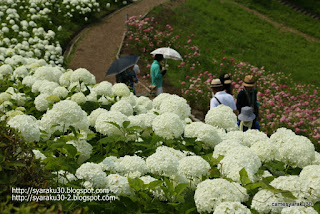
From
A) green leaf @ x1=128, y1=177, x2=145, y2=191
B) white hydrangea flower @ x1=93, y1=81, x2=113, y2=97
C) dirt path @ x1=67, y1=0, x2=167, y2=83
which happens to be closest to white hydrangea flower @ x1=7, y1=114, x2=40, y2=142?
green leaf @ x1=128, y1=177, x2=145, y2=191

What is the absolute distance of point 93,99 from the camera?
418 centimetres

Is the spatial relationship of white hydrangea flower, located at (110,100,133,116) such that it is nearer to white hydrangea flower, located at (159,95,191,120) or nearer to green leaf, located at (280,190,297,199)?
white hydrangea flower, located at (159,95,191,120)

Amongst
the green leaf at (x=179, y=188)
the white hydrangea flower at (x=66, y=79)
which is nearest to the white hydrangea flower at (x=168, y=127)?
the green leaf at (x=179, y=188)

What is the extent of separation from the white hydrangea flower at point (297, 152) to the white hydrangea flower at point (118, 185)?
1346 mm

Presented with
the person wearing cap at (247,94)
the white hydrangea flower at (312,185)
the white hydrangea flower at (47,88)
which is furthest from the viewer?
the person wearing cap at (247,94)

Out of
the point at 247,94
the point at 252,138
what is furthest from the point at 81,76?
the point at 247,94

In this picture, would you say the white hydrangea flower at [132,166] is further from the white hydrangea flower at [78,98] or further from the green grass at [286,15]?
the green grass at [286,15]

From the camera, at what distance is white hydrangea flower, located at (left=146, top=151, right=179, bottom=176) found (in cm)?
254

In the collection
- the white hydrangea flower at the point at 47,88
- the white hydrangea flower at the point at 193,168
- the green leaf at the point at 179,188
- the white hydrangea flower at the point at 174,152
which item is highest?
the white hydrangea flower at the point at 193,168

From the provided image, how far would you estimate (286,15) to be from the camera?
19266mm

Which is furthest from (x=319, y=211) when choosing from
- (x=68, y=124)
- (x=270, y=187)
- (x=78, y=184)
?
(x=68, y=124)

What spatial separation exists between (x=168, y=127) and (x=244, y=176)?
908 millimetres

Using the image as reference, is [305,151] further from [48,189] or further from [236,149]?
[48,189]

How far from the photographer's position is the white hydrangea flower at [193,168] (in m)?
A: 2.53
